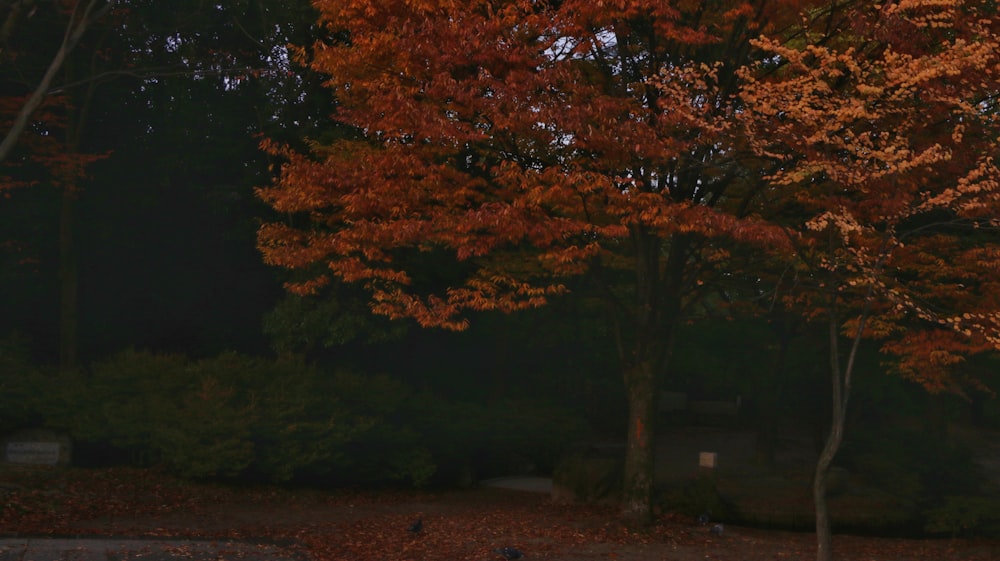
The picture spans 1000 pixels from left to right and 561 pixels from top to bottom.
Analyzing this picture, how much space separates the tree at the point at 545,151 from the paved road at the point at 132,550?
3.93 metres

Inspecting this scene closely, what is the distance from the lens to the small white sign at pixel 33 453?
52.4ft

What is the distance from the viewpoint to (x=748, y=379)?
2762 centimetres

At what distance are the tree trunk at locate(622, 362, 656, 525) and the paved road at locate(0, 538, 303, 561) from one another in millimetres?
5488

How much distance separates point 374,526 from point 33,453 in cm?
690

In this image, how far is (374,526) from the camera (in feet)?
44.2

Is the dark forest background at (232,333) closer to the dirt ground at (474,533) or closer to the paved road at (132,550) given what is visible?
the dirt ground at (474,533)

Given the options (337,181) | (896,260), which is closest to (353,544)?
(337,181)

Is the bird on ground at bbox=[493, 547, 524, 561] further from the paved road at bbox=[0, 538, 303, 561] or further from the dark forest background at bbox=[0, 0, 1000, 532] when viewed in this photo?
the dark forest background at bbox=[0, 0, 1000, 532]

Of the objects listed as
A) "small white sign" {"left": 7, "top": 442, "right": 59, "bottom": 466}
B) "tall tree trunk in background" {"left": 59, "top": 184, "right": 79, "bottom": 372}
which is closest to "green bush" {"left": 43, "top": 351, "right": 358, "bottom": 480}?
"small white sign" {"left": 7, "top": 442, "right": 59, "bottom": 466}

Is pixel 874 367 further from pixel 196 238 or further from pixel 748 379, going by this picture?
pixel 196 238

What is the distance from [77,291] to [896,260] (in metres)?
18.6

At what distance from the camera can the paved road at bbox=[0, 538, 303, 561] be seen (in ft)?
32.1

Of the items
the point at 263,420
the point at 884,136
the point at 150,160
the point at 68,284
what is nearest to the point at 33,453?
the point at 263,420

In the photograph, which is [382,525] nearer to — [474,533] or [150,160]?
[474,533]
